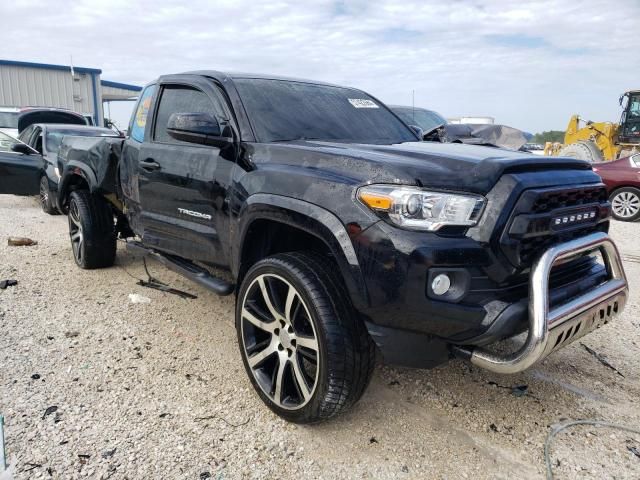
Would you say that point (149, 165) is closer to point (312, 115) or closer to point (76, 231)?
point (312, 115)

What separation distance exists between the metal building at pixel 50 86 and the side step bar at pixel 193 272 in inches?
965

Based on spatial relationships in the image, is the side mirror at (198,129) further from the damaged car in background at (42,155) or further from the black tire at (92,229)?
the damaged car in background at (42,155)

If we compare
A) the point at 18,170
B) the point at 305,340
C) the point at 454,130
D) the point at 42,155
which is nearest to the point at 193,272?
the point at 305,340

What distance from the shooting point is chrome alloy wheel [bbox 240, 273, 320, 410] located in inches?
99.2

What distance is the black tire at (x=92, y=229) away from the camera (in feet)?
16.4

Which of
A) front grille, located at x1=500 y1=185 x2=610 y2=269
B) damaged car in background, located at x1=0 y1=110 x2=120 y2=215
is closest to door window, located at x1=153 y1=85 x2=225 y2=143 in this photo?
front grille, located at x1=500 y1=185 x2=610 y2=269

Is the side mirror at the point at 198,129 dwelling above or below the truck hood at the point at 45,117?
above

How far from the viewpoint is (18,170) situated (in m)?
8.38

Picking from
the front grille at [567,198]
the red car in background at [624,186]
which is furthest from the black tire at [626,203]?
the front grille at [567,198]

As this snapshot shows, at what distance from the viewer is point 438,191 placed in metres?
2.19

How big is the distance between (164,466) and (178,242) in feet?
5.53

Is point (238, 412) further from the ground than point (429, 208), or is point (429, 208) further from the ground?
point (429, 208)

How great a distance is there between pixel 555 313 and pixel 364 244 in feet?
2.81

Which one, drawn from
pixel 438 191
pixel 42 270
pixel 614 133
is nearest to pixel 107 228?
pixel 42 270
